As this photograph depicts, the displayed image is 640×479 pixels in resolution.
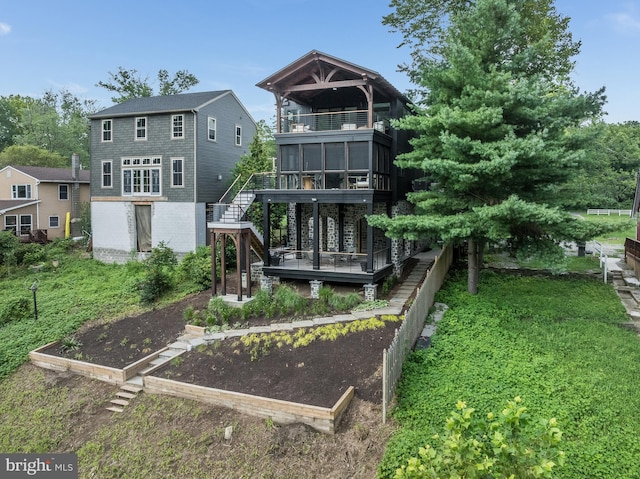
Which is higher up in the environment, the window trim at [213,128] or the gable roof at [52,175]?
the window trim at [213,128]

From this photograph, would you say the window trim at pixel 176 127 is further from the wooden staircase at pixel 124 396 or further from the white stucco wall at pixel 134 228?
the wooden staircase at pixel 124 396

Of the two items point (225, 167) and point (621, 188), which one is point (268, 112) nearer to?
point (225, 167)

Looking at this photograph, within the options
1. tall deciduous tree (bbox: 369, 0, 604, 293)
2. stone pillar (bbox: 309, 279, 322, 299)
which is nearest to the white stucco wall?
stone pillar (bbox: 309, 279, 322, 299)

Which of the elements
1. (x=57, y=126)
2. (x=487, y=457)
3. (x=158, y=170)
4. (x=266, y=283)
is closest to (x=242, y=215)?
(x=266, y=283)

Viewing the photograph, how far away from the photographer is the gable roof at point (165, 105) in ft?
71.0

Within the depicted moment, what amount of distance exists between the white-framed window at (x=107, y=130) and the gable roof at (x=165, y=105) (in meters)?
0.40

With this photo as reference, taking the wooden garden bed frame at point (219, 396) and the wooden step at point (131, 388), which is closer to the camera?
the wooden garden bed frame at point (219, 396)

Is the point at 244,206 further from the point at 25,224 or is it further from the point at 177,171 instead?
the point at 25,224

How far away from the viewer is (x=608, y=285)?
15875 mm

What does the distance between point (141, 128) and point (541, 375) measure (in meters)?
21.5

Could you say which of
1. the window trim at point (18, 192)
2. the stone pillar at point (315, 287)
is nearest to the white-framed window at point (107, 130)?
the window trim at point (18, 192)

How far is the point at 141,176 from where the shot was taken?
22578 millimetres

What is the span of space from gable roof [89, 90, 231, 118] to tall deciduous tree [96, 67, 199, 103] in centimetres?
1251

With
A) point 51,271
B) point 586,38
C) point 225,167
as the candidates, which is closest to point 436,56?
point 586,38
